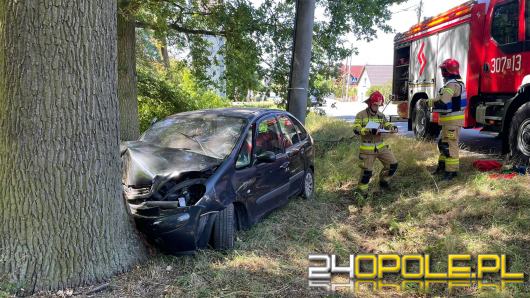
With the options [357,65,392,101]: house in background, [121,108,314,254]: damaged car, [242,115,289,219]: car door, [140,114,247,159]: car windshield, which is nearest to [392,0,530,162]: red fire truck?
[121,108,314,254]: damaged car

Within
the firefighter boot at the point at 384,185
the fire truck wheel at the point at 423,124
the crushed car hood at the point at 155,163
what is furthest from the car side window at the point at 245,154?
the fire truck wheel at the point at 423,124

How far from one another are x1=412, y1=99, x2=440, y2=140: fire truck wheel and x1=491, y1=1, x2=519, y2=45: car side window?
2.79 meters

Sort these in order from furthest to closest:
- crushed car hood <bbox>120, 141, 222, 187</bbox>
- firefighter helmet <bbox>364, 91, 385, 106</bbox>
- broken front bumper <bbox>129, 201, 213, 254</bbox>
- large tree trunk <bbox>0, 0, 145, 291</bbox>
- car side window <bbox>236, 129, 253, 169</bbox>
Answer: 1. firefighter helmet <bbox>364, 91, 385, 106</bbox>
2. car side window <bbox>236, 129, 253, 169</bbox>
3. crushed car hood <bbox>120, 141, 222, 187</bbox>
4. broken front bumper <bbox>129, 201, 213, 254</bbox>
5. large tree trunk <bbox>0, 0, 145, 291</bbox>

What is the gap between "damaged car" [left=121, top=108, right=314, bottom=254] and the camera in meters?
3.75

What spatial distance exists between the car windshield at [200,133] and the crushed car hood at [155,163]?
0.70ft

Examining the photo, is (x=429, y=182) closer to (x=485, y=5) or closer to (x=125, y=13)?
(x=485, y=5)

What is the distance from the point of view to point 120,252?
3510mm

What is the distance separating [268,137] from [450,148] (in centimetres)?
288

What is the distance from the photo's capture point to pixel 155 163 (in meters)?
4.06

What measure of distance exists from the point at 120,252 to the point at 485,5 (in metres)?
7.15

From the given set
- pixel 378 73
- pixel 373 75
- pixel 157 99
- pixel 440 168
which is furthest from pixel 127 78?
pixel 378 73

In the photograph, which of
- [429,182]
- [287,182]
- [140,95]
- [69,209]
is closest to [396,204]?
[429,182]

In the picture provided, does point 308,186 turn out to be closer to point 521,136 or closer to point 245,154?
point 245,154

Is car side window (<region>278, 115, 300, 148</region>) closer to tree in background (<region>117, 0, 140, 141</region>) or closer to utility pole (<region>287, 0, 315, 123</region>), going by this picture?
utility pole (<region>287, 0, 315, 123</region>)
